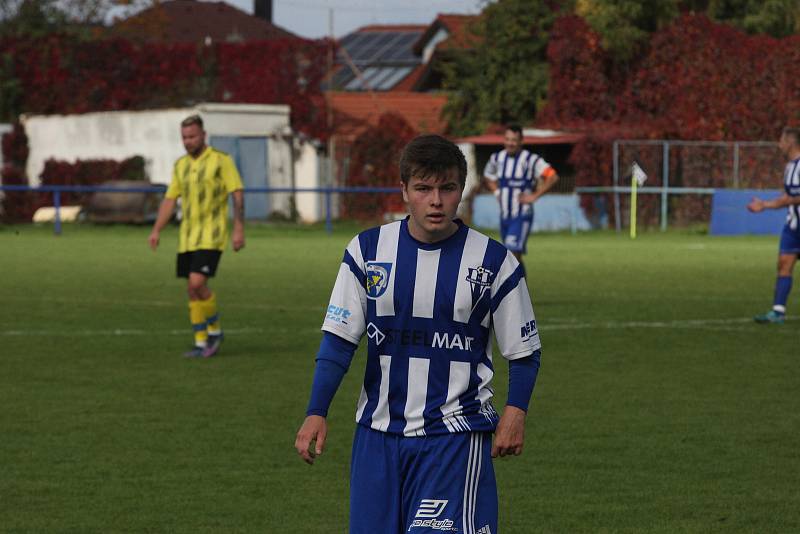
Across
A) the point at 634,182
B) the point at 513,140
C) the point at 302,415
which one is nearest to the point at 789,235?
the point at 513,140

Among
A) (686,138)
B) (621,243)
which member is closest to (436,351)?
(621,243)

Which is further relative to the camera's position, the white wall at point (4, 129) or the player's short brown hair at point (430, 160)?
the white wall at point (4, 129)

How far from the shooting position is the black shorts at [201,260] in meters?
13.2

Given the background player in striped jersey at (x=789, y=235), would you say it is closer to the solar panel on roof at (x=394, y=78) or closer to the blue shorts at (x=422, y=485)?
the blue shorts at (x=422, y=485)

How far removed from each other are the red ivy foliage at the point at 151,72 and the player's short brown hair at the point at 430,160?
4566 cm

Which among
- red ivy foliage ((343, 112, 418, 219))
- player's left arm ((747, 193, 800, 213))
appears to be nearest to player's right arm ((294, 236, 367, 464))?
player's left arm ((747, 193, 800, 213))

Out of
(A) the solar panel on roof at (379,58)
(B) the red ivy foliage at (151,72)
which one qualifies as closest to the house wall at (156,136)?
(B) the red ivy foliage at (151,72)

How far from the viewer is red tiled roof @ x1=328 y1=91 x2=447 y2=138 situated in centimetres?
5112

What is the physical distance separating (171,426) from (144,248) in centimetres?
2217

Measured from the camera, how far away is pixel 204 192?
13234 mm

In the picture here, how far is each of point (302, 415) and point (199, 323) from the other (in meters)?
3.43

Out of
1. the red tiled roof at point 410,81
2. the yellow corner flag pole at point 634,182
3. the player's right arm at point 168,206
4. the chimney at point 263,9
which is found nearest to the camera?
the player's right arm at point 168,206

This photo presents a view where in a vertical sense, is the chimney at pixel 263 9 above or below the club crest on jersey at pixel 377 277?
above

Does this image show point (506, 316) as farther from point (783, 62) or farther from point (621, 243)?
point (783, 62)
